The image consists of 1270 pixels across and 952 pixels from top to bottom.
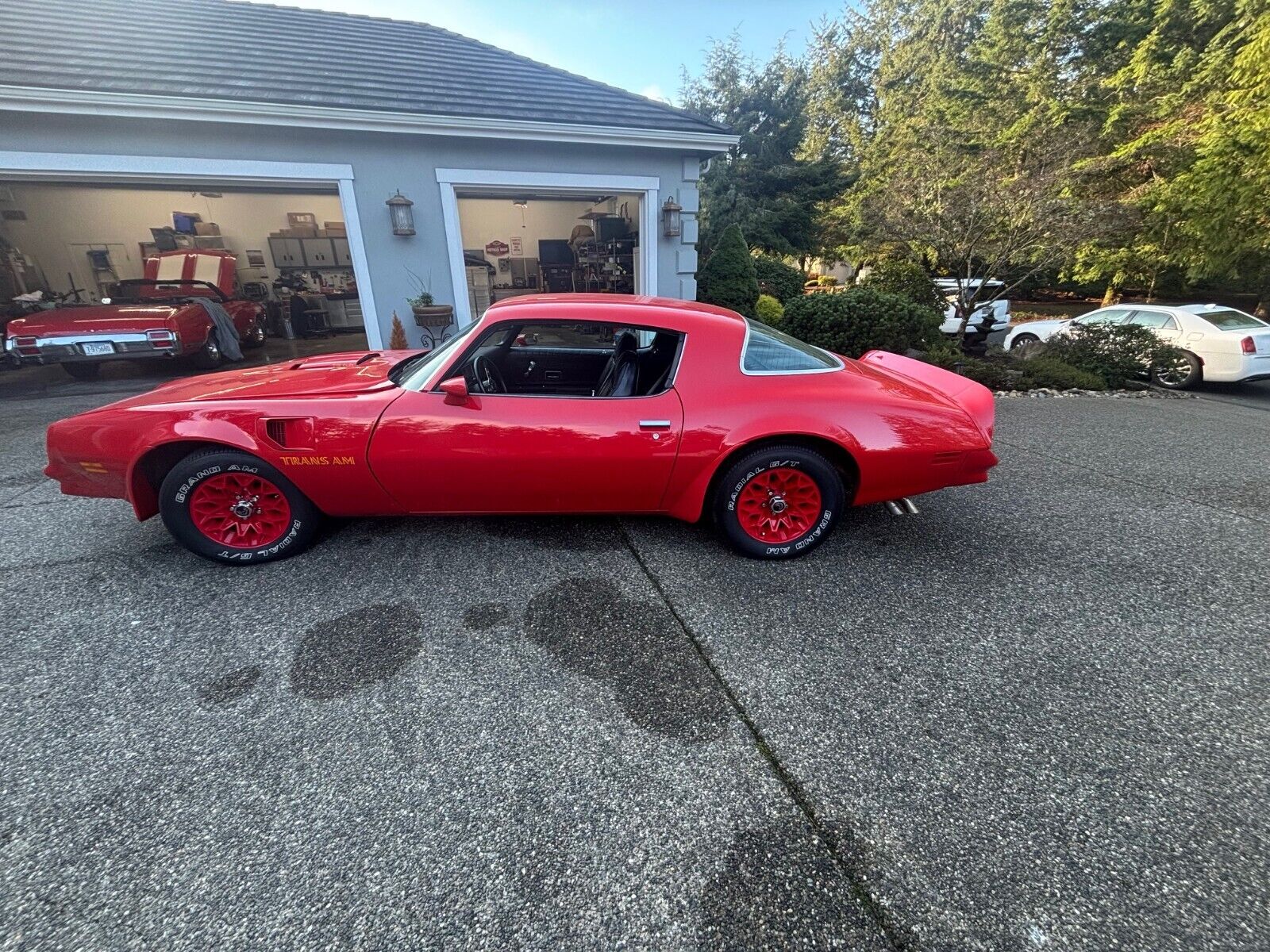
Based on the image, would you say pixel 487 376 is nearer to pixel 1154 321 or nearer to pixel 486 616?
pixel 486 616

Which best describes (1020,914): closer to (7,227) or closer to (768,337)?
(768,337)

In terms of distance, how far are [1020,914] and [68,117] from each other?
9.67 metres

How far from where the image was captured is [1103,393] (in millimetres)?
7578

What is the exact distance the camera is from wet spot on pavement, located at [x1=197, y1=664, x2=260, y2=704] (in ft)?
6.49

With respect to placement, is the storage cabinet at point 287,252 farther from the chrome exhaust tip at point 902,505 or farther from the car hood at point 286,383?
the chrome exhaust tip at point 902,505

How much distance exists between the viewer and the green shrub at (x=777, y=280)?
13.0 metres

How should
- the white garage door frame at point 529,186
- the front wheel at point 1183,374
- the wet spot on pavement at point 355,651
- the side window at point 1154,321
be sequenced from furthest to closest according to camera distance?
1. the side window at point 1154,321
2. the front wheel at point 1183,374
3. the white garage door frame at point 529,186
4. the wet spot on pavement at point 355,651

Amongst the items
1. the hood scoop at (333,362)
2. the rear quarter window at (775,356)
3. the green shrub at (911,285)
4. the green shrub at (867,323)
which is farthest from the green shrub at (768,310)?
the hood scoop at (333,362)

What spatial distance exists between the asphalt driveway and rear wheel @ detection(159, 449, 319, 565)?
133 mm

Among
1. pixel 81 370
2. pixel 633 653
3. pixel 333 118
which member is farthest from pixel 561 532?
pixel 81 370

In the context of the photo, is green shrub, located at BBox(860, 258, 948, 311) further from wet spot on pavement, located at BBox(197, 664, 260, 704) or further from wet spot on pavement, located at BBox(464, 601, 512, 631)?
wet spot on pavement, located at BBox(197, 664, 260, 704)

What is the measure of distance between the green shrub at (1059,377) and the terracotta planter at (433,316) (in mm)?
8134

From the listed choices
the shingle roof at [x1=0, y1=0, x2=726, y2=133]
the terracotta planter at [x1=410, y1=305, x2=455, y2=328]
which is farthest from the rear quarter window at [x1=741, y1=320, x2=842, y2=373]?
the shingle roof at [x1=0, y1=0, x2=726, y2=133]

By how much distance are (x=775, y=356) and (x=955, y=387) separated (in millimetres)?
1105
